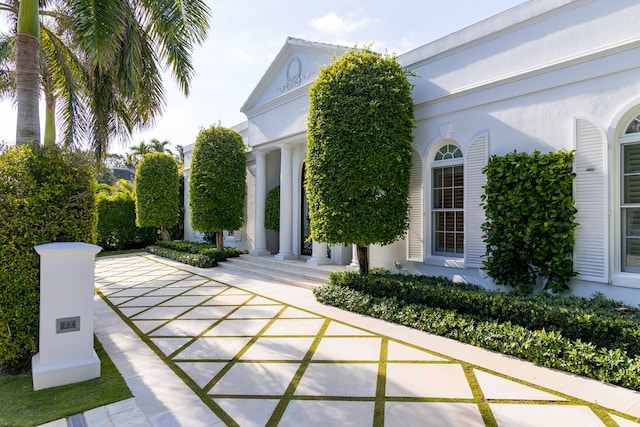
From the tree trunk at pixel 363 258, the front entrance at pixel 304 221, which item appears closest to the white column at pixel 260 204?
the front entrance at pixel 304 221

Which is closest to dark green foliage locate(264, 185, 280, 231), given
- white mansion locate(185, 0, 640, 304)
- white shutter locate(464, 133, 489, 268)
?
white mansion locate(185, 0, 640, 304)

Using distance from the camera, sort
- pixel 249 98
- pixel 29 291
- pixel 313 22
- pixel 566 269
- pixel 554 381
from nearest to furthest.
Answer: pixel 554 381 < pixel 29 291 < pixel 566 269 < pixel 313 22 < pixel 249 98

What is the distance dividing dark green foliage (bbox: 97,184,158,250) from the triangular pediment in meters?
11.0

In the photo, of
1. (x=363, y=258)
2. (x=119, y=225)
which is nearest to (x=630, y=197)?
(x=363, y=258)

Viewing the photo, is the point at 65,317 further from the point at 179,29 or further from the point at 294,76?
the point at 294,76

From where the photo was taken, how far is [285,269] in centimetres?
1091

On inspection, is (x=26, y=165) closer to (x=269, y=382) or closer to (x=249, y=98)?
(x=269, y=382)

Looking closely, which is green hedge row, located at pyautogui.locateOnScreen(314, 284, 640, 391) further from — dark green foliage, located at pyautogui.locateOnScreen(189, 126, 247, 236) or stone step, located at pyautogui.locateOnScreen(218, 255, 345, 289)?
dark green foliage, located at pyautogui.locateOnScreen(189, 126, 247, 236)

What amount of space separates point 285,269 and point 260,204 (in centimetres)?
371

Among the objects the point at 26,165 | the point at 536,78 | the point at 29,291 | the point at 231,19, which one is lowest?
the point at 29,291

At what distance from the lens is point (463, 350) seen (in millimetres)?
4891

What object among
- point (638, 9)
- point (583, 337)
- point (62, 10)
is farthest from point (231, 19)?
point (583, 337)

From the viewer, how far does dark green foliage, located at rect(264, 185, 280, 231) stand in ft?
44.7

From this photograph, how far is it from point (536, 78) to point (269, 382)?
639 cm
